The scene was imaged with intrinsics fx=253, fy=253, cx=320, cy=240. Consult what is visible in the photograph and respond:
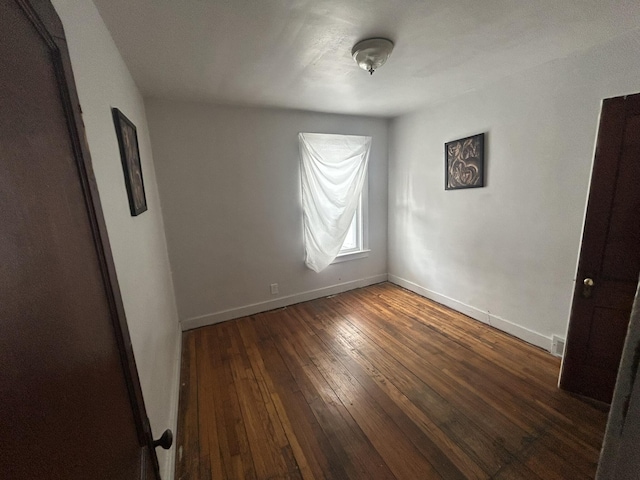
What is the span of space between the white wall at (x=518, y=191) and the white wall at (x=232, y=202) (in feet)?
3.67

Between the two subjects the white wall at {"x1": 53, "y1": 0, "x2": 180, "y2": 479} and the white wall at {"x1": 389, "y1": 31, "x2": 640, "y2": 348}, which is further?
the white wall at {"x1": 389, "y1": 31, "x2": 640, "y2": 348}

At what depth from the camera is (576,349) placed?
1629 millimetres

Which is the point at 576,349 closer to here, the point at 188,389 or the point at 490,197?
the point at 490,197

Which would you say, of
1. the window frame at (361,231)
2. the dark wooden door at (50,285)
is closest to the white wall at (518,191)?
the window frame at (361,231)

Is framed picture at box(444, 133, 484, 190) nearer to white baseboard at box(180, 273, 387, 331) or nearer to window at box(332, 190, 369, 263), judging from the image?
window at box(332, 190, 369, 263)

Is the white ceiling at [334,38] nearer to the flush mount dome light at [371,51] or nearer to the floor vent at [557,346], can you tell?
the flush mount dome light at [371,51]

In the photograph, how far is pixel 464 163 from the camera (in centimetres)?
246

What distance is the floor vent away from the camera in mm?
1976

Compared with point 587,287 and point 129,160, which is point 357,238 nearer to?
point 587,287

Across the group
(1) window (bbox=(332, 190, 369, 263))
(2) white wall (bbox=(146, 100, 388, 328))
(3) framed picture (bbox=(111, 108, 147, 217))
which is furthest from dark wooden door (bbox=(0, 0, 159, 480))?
(1) window (bbox=(332, 190, 369, 263))

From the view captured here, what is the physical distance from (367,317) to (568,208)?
1917 mm

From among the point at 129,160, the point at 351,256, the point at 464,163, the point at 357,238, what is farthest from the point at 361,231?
the point at 129,160

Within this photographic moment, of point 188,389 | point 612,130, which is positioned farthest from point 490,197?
point 188,389

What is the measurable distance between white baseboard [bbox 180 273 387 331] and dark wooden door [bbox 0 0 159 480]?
221 centimetres
